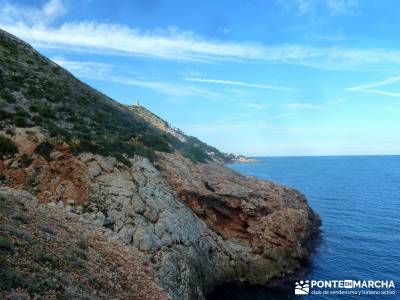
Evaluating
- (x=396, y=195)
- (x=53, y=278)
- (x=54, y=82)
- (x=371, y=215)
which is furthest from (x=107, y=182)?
(x=396, y=195)

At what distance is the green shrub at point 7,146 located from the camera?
26.0 meters

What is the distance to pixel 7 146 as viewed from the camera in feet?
85.8

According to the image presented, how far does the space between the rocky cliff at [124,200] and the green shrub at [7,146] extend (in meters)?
0.08

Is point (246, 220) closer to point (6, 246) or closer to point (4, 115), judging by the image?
point (4, 115)

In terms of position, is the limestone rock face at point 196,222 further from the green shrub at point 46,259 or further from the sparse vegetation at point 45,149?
the green shrub at point 46,259

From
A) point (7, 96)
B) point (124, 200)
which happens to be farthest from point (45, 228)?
point (7, 96)

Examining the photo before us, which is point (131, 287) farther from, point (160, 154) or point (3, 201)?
point (160, 154)

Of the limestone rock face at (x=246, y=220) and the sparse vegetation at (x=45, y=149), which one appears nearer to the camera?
the sparse vegetation at (x=45, y=149)

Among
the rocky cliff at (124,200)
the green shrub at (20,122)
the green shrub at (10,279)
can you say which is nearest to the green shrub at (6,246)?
the rocky cliff at (124,200)

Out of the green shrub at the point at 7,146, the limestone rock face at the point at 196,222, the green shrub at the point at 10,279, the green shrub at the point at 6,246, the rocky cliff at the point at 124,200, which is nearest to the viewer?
the green shrub at the point at 10,279

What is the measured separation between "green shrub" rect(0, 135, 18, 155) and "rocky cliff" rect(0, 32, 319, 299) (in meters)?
0.08

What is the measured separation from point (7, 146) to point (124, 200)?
9566 millimetres

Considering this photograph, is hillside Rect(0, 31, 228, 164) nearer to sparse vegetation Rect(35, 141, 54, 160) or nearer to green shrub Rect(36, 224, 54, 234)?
sparse vegetation Rect(35, 141, 54, 160)

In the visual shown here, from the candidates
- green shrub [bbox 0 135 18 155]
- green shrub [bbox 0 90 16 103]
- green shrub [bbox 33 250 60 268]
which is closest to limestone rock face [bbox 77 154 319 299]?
green shrub [bbox 0 135 18 155]
